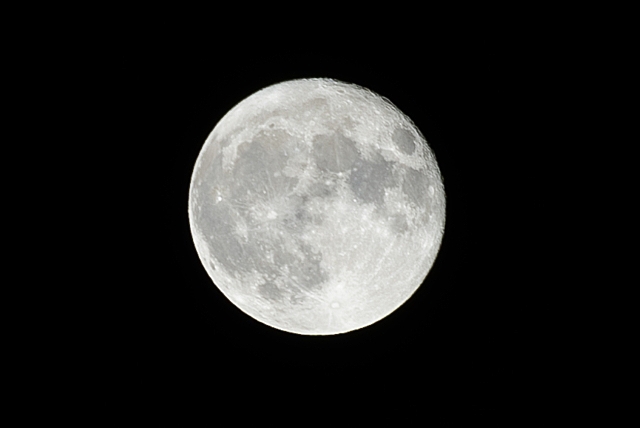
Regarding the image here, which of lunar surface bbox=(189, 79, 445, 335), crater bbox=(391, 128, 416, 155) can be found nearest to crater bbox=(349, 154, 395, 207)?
lunar surface bbox=(189, 79, 445, 335)

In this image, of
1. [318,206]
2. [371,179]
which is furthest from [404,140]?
[318,206]

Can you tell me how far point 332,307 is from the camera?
3.57m

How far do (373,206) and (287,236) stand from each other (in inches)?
21.1

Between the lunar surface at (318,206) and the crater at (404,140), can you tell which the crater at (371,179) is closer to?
the lunar surface at (318,206)

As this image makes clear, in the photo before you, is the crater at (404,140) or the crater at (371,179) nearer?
the crater at (371,179)

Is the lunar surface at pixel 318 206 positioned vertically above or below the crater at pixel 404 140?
below

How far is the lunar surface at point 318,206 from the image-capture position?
3.32 m

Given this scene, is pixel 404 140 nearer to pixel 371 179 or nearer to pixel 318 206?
pixel 371 179

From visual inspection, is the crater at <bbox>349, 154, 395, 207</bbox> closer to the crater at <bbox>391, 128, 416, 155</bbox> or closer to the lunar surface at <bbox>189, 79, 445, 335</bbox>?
the lunar surface at <bbox>189, 79, 445, 335</bbox>

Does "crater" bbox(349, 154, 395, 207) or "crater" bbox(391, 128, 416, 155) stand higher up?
"crater" bbox(391, 128, 416, 155)

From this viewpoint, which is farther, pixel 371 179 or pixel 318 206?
pixel 371 179

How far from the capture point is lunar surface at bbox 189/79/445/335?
3.32m

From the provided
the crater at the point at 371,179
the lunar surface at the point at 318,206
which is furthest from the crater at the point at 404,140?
the crater at the point at 371,179

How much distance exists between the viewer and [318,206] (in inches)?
129
